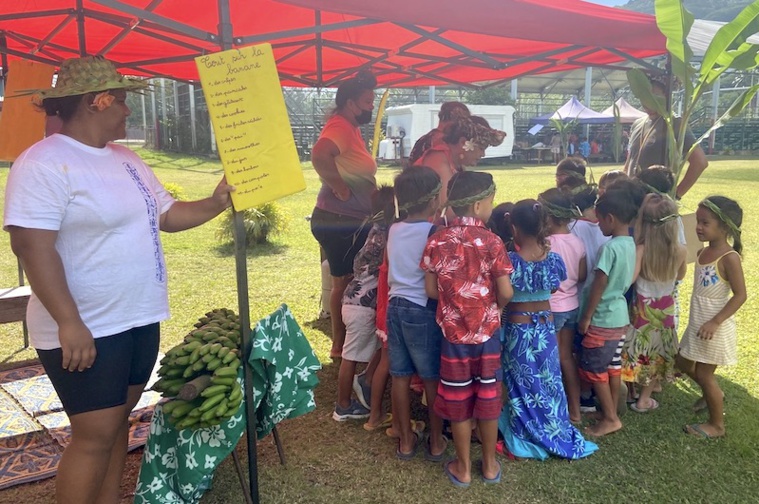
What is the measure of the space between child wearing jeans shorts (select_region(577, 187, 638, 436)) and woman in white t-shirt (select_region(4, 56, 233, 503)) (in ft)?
7.43

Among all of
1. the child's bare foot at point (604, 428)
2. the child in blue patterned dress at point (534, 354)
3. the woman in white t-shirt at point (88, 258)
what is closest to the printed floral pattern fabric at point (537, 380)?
the child in blue patterned dress at point (534, 354)

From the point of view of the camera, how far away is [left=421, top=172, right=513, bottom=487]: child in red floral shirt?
2.66 metres

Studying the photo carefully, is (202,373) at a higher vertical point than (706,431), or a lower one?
higher

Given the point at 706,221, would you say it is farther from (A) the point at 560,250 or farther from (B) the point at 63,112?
(B) the point at 63,112

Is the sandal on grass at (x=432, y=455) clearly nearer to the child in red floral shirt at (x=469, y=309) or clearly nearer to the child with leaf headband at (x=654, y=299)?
the child in red floral shirt at (x=469, y=309)

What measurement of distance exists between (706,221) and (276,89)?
2.39 m

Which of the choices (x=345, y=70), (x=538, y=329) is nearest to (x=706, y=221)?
(x=538, y=329)

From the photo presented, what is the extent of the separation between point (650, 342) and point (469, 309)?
1456 mm

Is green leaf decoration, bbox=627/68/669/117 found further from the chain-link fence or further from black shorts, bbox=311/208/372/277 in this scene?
the chain-link fence

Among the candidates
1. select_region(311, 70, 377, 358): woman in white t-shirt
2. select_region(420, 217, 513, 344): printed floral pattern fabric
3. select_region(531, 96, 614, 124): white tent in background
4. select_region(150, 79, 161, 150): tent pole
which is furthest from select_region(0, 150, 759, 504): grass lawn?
select_region(150, 79, 161, 150): tent pole

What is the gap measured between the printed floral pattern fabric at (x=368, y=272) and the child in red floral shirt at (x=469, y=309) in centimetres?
69

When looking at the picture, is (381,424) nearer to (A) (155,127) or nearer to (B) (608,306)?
(B) (608,306)

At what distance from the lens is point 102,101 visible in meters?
2.03

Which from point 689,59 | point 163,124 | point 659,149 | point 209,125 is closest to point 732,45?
point 689,59
